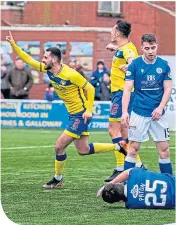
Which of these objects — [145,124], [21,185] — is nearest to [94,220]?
[145,124]

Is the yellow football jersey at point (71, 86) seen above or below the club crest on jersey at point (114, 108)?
above

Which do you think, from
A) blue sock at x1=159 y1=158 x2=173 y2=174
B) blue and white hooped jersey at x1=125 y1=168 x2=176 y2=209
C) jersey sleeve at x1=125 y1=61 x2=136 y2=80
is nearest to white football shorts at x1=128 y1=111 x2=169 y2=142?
blue sock at x1=159 y1=158 x2=173 y2=174

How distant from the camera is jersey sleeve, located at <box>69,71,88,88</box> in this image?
12805 millimetres

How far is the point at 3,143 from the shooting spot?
20828 mm

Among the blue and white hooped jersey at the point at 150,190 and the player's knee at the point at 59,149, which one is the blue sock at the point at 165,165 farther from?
the player's knee at the point at 59,149

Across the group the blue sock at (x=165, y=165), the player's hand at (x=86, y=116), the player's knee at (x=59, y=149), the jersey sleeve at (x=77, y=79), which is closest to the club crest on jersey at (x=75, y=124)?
the player's hand at (x=86, y=116)

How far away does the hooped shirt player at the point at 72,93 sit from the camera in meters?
12.8

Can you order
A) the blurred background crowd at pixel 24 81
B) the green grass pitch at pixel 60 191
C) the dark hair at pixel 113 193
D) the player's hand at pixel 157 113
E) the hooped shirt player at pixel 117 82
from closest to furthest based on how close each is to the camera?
1. the green grass pitch at pixel 60 191
2. the dark hair at pixel 113 193
3. the player's hand at pixel 157 113
4. the hooped shirt player at pixel 117 82
5. the blurred background crowd at pixel 24 81

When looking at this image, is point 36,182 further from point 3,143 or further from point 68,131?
point 3,143

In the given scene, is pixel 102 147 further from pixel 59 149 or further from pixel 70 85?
pixel 70 85

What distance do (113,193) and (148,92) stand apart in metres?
1.66

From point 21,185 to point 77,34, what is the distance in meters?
22.1

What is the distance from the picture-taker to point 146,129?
11617 millimetres

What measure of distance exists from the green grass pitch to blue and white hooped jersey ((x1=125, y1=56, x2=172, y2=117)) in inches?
51.0
